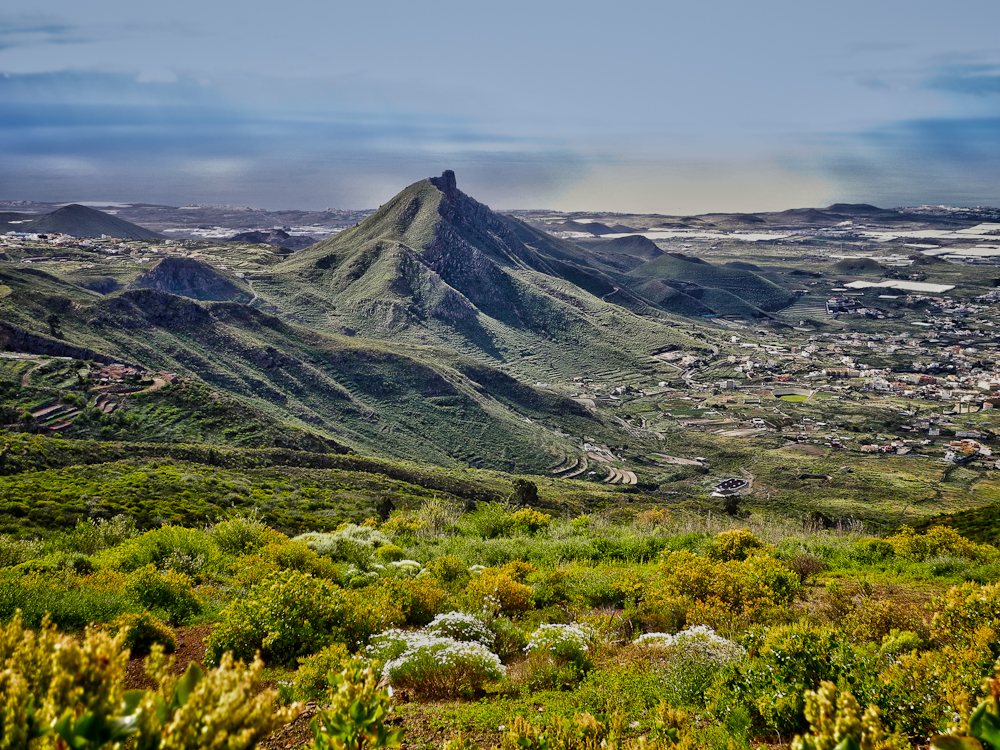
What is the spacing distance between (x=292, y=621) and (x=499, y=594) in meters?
3.58

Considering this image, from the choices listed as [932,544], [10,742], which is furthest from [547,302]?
[10,742]

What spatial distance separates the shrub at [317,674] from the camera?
631cm

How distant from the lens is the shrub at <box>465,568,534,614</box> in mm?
9703

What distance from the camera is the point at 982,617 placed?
681 cm

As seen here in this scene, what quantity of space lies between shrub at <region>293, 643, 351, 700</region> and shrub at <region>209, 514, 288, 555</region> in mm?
8483

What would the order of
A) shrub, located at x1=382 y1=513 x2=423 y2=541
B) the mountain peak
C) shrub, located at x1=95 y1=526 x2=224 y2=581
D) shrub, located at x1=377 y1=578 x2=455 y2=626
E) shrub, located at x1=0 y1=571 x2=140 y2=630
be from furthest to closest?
the mountain peak, shrub, located at x1=382 y1=513 x2=423 y2=541, shrub, located at x1=95 y1=526 x2=224 y2=581, shrub, located at x1=377 y1=578 x2=455 y2=626, shrub, located at x1=0 y1=571 x2=140 y2=630

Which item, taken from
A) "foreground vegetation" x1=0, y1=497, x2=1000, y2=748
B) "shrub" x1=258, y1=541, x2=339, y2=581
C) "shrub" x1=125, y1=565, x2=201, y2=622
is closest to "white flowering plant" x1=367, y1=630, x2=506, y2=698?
"foreground vegetation" x1=0, y1=497, x2=1000, y2=748

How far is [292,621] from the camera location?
7.95m

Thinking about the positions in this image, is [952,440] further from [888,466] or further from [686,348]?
[686,348]

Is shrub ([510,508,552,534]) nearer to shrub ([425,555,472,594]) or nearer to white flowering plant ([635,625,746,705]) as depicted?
shrub ([425,555,472,594])

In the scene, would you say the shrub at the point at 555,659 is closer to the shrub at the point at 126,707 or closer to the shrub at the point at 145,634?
the shrub at the point at 145,634

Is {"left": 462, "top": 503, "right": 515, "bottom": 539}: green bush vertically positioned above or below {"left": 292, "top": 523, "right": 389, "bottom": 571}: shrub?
below

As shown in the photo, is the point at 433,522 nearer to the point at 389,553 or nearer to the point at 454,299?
the point at 389,553

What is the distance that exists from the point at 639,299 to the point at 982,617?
196 m
